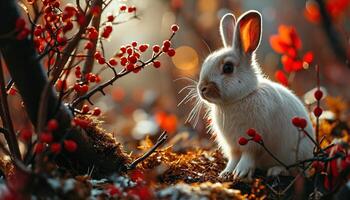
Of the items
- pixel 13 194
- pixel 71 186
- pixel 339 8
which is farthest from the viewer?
pixel 339 8

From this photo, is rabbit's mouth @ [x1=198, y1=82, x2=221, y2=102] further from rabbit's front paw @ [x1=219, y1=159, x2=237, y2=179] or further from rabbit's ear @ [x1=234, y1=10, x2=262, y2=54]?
rabbit's front paw @ [x1=219, y1=159, x2=237, y2=179]

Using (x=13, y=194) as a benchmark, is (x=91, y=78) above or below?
above

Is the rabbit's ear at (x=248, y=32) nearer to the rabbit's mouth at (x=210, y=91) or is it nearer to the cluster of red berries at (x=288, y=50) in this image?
the rabbit's mouth at (x=210, y=91)

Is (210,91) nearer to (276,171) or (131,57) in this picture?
(276,171)

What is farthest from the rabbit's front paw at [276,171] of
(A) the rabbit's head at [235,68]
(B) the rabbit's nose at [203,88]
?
(B) the rabbit's nose at [203,88]

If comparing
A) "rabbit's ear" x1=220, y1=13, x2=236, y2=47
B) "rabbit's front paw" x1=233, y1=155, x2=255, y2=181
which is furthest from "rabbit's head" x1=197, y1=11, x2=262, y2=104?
"rabbit's front paw" x1=233, y1=155, x2=255, y2=181

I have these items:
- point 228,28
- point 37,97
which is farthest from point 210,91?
point 37,97

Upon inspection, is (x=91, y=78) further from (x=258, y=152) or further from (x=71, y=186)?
(x=258, y=152)

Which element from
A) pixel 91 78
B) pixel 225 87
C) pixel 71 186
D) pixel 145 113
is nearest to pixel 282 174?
pixel 225 87
